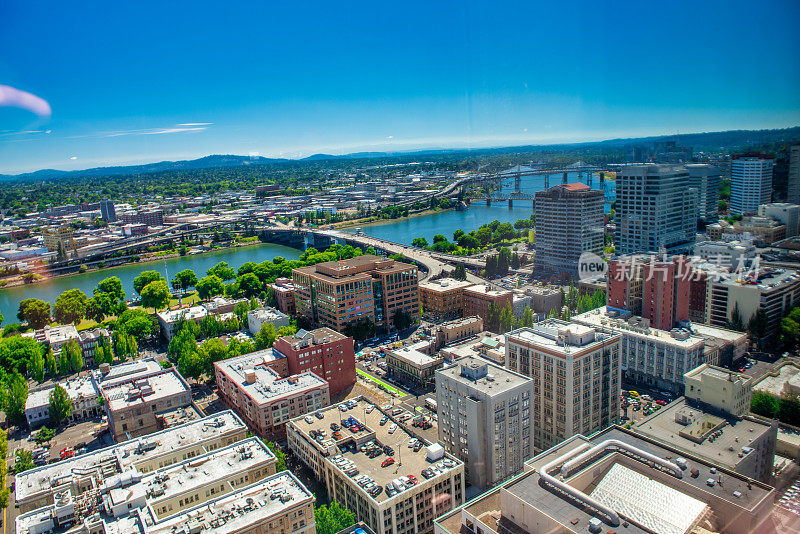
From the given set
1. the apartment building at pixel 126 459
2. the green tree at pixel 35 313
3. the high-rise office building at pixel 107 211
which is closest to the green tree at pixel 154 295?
the green tree at pixel 35 313

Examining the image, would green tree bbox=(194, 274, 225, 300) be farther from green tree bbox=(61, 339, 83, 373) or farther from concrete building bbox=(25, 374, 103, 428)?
concrete building bbox=(25, 374, 103, 428)

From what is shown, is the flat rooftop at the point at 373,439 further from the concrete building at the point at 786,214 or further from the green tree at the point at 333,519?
the concrete building at the point at 786,214

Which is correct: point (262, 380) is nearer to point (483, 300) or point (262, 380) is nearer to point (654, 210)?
point (483, 300)

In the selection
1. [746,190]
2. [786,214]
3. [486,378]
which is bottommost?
A: [486,378]

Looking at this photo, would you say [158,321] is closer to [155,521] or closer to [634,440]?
[155,521]

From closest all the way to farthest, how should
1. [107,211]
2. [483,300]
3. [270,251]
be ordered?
[483,300], [270,251], [107,211]

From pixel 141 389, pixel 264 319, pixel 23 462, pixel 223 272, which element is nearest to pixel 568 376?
pixel 141 389

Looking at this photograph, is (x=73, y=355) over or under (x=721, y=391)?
under

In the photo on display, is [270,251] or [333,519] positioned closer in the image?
[333,519]
